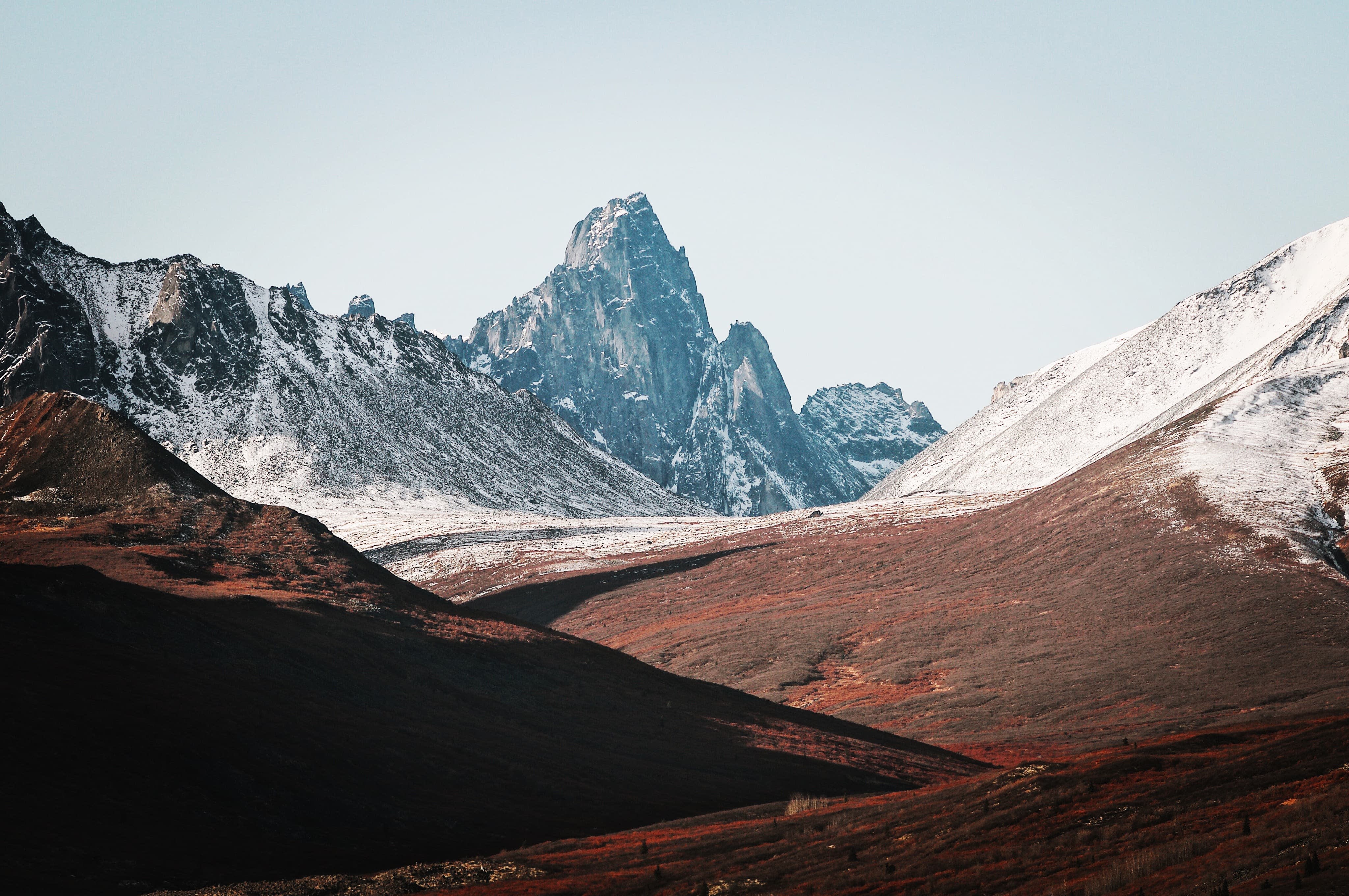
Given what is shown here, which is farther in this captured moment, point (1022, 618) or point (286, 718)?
point (1022, 618)

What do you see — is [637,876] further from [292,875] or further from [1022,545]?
Result: [1022,545]

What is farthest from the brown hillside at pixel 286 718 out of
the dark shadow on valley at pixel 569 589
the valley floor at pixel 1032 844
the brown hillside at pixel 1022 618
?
the dark shadow on valley at pixel 569 589

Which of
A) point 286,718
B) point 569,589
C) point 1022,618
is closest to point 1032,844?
point 286,718

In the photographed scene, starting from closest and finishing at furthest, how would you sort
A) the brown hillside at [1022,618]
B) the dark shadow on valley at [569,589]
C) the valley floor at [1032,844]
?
1. the valley floor at [1032,844]
2. the brown hillside at [1022,618]
3. the dark shadow on valley at [569,589]

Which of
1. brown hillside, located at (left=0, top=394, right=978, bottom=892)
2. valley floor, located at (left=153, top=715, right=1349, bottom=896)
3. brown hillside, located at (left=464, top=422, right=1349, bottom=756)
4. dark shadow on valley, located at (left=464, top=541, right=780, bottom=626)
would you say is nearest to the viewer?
valley floor, located at (left=153, top=715, right=1349, bottom=896)

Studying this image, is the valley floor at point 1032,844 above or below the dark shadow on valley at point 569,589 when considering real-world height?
below

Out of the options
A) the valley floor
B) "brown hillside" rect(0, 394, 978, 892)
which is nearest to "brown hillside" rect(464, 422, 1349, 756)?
"brown hillside" rect(0, 394, 978, 892)

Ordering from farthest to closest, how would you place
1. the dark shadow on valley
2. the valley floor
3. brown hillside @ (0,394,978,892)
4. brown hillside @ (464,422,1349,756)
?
the dark shadow on valley
brown hillside @ (464,422,1349,756)
brown hillside @ (0,394,978,892)
the valley floor

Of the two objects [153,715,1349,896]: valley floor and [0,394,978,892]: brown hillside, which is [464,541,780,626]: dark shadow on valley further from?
[153,715,1349,896]: valley floor

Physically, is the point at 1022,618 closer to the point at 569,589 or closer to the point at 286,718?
the point at 569,589

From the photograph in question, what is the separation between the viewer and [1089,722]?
75938 mm

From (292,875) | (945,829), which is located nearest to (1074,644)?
(945,829)

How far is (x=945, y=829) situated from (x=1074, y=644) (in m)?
68.1

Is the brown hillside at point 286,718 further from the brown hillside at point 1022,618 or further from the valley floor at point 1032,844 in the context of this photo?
the brown hillside at point 1022,618
